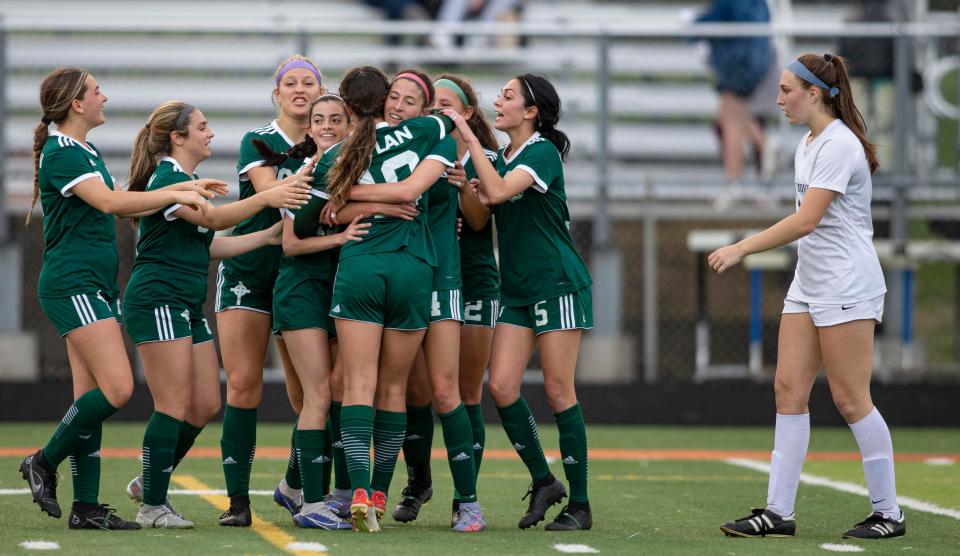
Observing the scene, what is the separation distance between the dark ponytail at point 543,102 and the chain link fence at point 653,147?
5776 mm

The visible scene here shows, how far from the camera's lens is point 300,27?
40.9 feet

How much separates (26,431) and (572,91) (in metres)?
6.05

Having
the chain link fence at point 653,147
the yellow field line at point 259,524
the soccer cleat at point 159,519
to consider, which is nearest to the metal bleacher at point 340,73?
the chain link fence at point 653,147

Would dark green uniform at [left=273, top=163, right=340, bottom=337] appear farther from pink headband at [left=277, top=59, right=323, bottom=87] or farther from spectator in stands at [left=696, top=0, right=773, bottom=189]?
spectator in stands at [left=696, top=0, right=773, bottom=189]

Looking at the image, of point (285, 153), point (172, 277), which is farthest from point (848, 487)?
point (172, 277)

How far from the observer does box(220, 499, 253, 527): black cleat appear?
652 centimetres

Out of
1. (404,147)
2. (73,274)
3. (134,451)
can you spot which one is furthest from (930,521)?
(134,451)

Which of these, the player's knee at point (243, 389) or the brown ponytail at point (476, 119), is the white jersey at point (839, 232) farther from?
the player's knee at point (243, 389)

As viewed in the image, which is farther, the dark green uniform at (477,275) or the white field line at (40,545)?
the dark green uniform at (477,275)

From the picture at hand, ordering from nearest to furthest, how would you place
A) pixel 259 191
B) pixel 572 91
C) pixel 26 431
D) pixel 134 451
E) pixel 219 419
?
pixel 259 191 < pixel 134 451 < pixel 26 431 < pixel 219 419 < pixel 572 91

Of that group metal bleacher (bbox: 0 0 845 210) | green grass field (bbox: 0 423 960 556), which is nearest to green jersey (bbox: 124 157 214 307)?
green grass field (bbox: 0 423 960 556)

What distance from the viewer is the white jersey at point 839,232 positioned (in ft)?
20.7

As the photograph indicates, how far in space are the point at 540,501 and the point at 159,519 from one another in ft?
5.76

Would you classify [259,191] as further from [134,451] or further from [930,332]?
[930,332]
